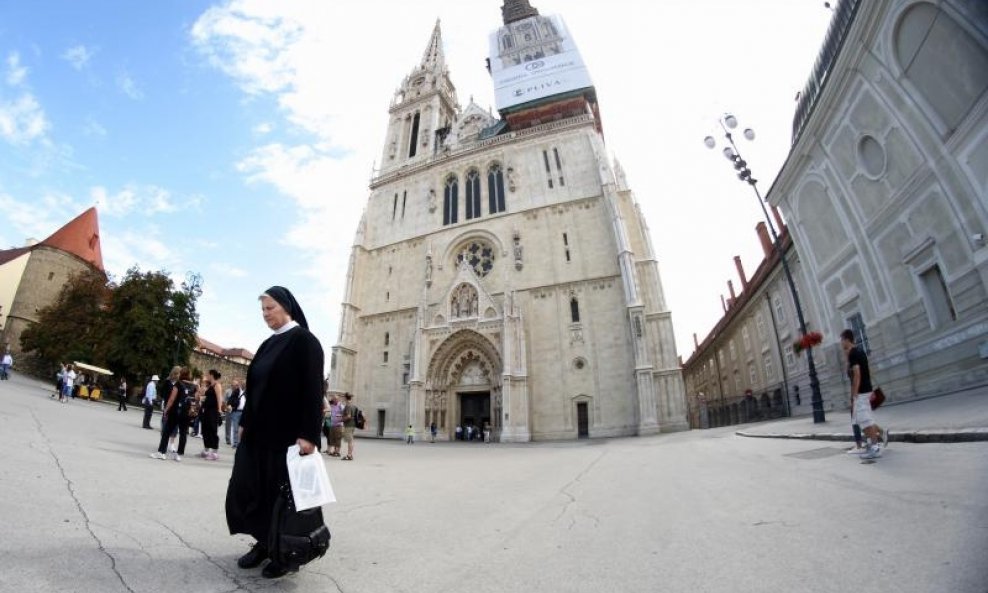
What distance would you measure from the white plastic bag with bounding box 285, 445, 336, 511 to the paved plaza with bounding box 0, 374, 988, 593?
397mm

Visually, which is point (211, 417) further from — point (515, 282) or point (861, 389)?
point (515, 282)

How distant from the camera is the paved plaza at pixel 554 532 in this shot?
6.69 ft

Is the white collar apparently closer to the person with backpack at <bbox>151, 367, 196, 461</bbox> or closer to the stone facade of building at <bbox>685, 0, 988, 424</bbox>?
the person with backpack at <bbox>151, 367, 196, 461</bbox>

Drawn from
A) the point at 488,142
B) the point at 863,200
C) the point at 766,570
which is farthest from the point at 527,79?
the point at 766,570

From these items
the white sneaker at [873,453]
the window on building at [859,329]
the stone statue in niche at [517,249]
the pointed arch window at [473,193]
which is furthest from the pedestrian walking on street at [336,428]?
the pointed arch window at [473,193]

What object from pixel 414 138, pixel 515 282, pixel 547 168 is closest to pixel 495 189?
pixel 547 168

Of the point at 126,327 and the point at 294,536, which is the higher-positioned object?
the point at 126,327

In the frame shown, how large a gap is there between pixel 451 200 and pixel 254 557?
29.1 meters

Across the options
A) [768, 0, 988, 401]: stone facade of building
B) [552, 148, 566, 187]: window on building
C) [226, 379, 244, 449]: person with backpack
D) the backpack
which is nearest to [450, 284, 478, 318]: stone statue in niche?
[552, 148, 566, 187]: window on building

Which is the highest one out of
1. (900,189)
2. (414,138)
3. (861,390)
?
(414,138)

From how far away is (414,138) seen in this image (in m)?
36.1

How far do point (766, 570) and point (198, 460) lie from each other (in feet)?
28.9

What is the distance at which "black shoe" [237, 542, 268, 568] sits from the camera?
2328 millimetres

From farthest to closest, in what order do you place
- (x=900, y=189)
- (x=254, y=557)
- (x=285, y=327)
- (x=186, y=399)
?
(x=900, y=189) < (x=186, y=399) < (x=285, y=327) < (x=254, y=557)
